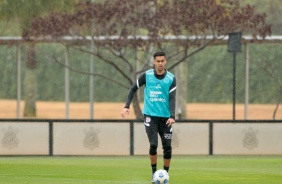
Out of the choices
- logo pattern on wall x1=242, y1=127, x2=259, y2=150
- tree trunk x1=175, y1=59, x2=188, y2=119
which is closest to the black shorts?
logo pattern on wall x1=242, y1=127, x2=259, y2=150

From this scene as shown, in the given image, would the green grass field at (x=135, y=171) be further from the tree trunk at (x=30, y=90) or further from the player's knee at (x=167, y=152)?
the tree trunk at (x=30, y=90)

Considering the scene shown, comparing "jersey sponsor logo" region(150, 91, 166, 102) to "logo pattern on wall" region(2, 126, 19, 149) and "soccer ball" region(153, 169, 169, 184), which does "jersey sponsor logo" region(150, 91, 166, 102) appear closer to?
"soccer ball" region(153, 169, 169, 184)

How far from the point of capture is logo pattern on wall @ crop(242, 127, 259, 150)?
103 feet

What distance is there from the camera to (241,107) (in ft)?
177

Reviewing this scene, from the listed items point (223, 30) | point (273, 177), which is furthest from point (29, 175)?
point (223, 30)

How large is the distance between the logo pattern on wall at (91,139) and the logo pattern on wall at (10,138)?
202cm

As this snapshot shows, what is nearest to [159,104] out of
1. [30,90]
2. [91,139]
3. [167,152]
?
[167,152]

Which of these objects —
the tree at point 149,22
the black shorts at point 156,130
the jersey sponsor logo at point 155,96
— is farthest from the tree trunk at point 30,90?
the jersey sponsor logo at point 155,96

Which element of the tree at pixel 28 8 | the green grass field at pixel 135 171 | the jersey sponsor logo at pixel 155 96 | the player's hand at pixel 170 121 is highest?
the tree at pixel 28 8

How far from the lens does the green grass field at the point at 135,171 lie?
1941 cm

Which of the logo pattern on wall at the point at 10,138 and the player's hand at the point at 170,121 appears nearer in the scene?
the player's hand at the point at 170,121

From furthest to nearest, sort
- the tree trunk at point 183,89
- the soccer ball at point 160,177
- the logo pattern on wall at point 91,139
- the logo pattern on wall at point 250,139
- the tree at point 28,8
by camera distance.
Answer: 1. the tree trunk at point 183,89
2. the tree at point 28,8
3. the logo pattern on wall at point 250,139
4. the logo pattern on wall at point 91,139
5. the soccer ball at point 160,177

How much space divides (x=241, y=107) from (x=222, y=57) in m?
8.24

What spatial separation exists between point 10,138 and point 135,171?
8901mm
